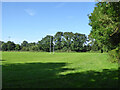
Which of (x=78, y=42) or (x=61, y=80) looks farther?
(x=78, y=42)

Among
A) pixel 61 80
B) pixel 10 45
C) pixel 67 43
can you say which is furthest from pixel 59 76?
pixel 10 45

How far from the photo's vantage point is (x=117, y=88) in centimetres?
546

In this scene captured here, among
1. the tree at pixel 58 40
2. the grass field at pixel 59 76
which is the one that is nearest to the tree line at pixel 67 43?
the tree at pixel 58 40

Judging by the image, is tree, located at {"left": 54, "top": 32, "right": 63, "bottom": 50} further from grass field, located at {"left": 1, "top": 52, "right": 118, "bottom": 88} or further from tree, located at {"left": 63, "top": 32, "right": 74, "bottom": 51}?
grass field, located at {"left": 1, "top": 52, "right": 118, "bottom": 88}

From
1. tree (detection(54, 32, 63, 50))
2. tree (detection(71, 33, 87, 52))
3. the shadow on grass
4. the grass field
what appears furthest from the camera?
tree (detection(54, 32, 63, 50))

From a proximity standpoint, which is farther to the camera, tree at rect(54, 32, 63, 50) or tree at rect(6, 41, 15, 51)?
tree at rect(6, 41, 15, 51)

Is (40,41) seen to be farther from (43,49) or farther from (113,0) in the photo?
(113,0)

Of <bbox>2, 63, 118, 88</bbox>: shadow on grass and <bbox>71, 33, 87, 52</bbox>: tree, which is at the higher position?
<bbox>71, 33, 87, 52</bbox>: tree

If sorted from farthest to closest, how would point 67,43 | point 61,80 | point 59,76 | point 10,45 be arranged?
point 10,45
point 67,43
point 59,76
point 61,80

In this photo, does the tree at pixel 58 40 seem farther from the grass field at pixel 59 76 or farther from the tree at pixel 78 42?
the grass field at pixel 59 76

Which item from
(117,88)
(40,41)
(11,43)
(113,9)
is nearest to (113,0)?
(113,9)

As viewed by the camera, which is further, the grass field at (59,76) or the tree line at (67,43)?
the tree line at (67,43)

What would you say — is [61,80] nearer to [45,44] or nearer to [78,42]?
[78,42]

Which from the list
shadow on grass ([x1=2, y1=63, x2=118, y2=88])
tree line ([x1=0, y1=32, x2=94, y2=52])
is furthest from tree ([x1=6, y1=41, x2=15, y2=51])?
shadow on grass ([x1=2, y1=63, x2=118, y2=88])
